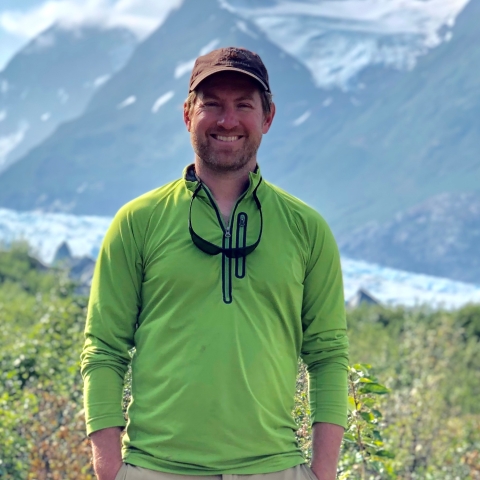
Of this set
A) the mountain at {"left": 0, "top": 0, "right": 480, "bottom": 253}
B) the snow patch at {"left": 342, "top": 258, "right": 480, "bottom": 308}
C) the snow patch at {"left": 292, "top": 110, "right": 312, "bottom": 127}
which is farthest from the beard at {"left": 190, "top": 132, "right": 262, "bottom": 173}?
the snow patch at {"left": 292, "top": 110, "right": 312, "bottom": 127}

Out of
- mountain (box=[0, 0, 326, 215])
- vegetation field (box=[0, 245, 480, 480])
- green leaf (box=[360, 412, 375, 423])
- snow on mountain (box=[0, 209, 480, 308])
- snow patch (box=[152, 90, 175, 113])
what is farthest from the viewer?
snow patch (box=[152, 90, 175, 113])

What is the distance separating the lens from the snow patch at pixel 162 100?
118275mm

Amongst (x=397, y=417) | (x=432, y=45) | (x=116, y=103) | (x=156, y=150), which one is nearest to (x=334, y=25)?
(x=432, y=45)

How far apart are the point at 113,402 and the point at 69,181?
351ft

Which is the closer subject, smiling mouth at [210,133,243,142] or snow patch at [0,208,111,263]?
smiling mouth at [210,133,243,142]

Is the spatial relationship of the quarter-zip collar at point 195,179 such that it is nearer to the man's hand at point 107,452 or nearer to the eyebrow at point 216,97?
the eyebrow at point 216,97

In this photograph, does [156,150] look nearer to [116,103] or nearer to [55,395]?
[116,103]

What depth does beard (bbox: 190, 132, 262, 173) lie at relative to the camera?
99.6 inches

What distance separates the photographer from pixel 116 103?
123812 mm

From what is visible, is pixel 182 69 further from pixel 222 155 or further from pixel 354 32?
pixel 222 155

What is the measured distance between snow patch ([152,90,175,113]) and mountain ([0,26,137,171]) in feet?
68.1

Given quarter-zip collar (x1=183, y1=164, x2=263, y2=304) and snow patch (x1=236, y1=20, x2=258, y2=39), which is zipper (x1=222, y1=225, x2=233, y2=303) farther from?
snow patch (x1=236, y1=20, x2=258, y2=39)

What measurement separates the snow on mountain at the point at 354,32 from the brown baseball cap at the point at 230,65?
340 ft

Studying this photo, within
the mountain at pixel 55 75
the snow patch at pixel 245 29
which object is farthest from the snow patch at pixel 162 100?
the mountain at pixel 55 75
